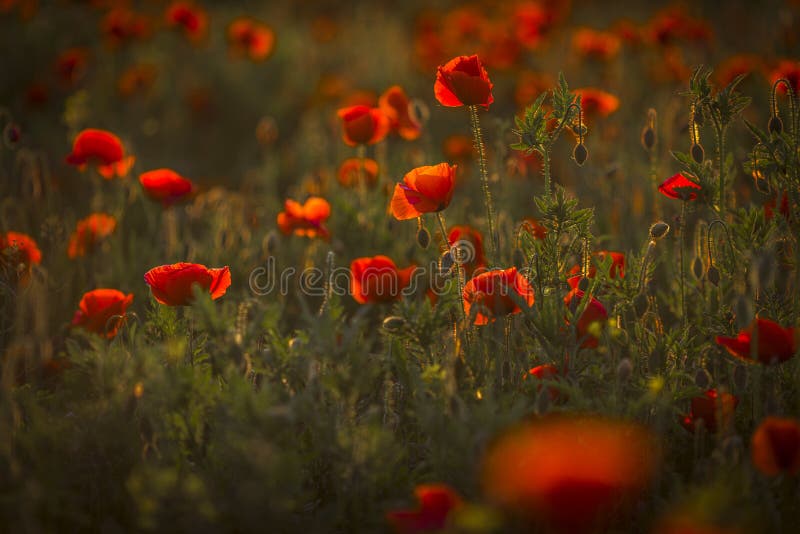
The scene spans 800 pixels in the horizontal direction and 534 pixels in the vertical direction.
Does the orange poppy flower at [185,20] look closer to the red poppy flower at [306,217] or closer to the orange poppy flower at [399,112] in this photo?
the orange poppy flower at [399,112]

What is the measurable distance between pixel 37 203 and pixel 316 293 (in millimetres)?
1433

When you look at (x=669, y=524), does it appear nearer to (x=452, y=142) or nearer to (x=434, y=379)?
(x=434, y=379)

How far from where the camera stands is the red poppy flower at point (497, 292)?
187cm

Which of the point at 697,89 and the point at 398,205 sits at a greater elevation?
the point at 697,89

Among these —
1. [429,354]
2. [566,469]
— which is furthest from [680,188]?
[566,469]

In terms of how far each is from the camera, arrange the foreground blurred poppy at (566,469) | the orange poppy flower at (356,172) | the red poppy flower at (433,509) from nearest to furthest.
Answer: the foreground blurred poppy at (566,469), the red poppy flower at (433,509), the orange poppy flower at (356,172)

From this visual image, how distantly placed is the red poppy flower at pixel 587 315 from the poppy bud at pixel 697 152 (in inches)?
21.8

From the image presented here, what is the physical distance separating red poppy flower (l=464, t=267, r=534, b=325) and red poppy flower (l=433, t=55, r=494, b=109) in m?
0.47

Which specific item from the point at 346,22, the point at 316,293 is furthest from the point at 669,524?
the point at 346,22

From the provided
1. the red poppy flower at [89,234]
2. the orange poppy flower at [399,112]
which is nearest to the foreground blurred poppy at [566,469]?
the orange poppy flower at [399,112]

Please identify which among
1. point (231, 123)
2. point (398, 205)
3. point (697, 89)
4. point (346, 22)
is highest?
point (346, 22)

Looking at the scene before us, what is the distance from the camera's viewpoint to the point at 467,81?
199 centimetres

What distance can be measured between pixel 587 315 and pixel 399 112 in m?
1.34

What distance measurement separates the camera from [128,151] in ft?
12.2
